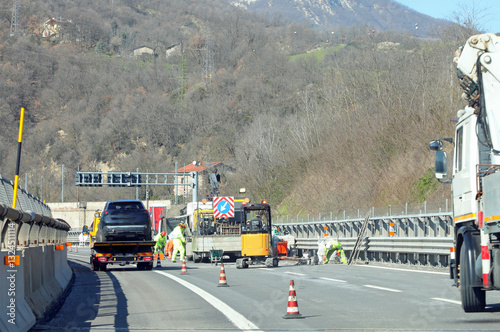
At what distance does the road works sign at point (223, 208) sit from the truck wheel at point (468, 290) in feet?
73.7

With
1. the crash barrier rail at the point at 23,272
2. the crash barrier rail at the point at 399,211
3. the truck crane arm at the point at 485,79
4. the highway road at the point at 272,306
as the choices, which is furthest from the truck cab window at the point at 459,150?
the crash barrier rail at the point at 399,211

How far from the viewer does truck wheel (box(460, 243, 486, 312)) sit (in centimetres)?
1007

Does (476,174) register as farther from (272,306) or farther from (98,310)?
(98,310)

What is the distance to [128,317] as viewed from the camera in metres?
11.1

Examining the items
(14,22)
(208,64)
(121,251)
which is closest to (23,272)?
(121,251)

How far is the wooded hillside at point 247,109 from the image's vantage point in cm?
4688

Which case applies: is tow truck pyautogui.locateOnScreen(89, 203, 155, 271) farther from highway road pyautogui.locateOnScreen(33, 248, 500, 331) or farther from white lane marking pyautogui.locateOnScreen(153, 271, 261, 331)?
white lane marking pyautogui.locateOnScreen(153, 271, 261, 331)

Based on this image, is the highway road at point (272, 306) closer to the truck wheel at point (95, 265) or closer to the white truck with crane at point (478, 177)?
the white truck with crane at point (478, 177)

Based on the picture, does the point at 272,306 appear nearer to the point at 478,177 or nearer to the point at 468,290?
the point at 468,290

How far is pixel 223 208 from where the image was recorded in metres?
32.6

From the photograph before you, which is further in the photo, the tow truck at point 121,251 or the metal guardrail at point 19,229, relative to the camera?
the tow truck at point 121,251

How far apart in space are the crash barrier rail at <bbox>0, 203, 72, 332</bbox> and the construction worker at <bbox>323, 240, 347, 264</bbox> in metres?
14.7

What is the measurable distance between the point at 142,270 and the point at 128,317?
1557 centimetres

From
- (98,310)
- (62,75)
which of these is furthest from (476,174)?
(62,75)
